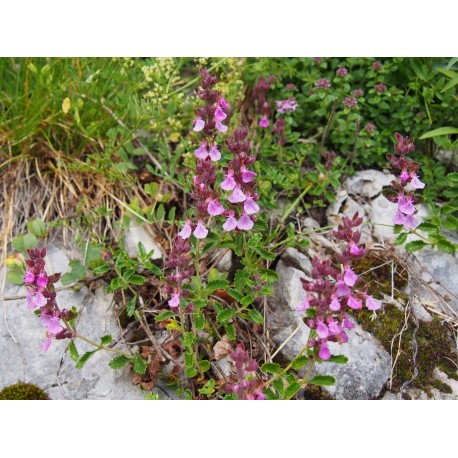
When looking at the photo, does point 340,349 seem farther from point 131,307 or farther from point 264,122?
point 264,122

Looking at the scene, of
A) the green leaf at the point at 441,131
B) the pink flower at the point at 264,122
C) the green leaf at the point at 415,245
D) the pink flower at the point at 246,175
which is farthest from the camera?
the pink flower at the point at 264,122

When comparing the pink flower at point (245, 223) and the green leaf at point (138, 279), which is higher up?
the pink flower at point (245, 223)

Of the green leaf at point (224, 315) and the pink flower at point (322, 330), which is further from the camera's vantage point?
the green leaf at point (224, 315)

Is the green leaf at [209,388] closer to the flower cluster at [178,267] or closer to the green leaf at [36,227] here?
the flower cluster at [178,267]

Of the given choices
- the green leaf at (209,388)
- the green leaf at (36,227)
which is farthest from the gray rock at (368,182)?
the green leaf at (36,227)

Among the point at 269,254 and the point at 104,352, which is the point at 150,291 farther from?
the point at 269,254

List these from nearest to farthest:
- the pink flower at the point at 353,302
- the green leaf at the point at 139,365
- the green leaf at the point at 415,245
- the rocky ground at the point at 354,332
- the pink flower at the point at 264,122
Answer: the pink flower at the point at 353,302 < the green leaf at the point at 139,365 < the rocky ground at the point at 354,332 < the green leaf at the point at 415,245 < the pink flower at the point at 264,122

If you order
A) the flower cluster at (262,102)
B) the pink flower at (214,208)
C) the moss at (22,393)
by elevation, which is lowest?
the moss at (22,393)
